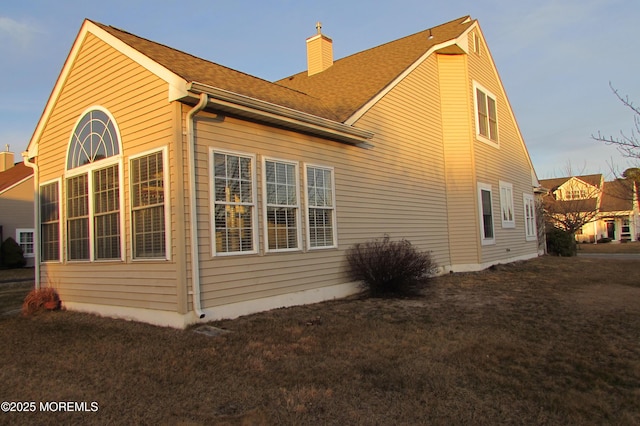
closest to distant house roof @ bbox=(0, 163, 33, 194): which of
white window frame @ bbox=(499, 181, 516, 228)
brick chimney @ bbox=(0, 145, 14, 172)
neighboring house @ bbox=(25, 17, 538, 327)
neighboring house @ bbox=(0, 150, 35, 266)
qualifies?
neighboring house @ bbox=(0, 150, 35, 266)

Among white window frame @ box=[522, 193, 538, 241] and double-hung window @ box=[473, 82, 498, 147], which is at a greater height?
double-hung window @ box=[473, 82, 498, 147]

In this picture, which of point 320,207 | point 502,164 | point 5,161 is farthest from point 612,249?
point 5,161

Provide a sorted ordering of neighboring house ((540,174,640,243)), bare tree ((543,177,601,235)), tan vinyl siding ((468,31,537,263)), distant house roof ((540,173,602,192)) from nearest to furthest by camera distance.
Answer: tan vinyl siding ((468,31,537,263)) → bare tree ((543,177,601,235)) → neighboring house ((540,174,640,243)) → distant house roof ((540,173,602,192))

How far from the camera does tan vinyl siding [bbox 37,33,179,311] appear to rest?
6984mm

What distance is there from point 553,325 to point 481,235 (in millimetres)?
7766

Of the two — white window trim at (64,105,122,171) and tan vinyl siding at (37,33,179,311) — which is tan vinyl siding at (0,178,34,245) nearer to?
tan vinyl siding at (37,33,179,311)

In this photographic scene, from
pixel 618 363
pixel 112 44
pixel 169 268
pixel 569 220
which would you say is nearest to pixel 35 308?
pixel 169 268

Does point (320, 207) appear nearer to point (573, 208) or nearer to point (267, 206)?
point (267, 206)

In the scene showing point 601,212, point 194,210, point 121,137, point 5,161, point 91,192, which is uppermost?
point 5,161

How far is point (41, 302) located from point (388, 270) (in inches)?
274

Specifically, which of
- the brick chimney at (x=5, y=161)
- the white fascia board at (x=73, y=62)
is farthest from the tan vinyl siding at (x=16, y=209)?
the white fascia board at (x=73, y=62)

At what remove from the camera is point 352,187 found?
10.1 meters

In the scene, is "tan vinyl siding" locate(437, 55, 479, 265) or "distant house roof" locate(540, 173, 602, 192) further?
"distant house roof" locate(540, 173, 602, 192)

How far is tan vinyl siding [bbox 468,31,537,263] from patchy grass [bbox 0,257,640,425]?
24.2 ft
